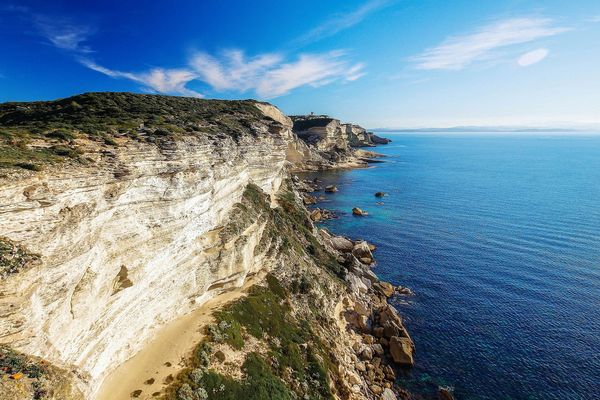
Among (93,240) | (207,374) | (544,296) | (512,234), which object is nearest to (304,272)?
(207,374)

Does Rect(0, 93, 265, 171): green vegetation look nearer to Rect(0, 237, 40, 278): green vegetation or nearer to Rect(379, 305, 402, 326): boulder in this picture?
Rect(0, 237, 40, 278): green vegetation

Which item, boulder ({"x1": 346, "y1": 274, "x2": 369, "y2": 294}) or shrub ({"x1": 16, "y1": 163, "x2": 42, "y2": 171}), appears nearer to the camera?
shrub ({"x1": 16, "y1": 163, "x2": 42, "y2": 171})

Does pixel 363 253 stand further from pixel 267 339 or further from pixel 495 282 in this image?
pixel 267 339

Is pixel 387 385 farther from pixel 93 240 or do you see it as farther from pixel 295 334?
pixel 93 240

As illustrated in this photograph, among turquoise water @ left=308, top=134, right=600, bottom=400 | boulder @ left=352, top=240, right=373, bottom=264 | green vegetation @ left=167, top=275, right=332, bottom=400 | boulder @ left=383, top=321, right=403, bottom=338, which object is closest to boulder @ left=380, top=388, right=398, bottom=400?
turquoise water @ left=308, top=134, right=600, bottom=400

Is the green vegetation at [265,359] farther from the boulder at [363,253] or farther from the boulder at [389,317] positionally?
the boulder at [363,253]

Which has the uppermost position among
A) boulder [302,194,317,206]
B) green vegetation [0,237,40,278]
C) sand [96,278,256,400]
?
green vegetation [0,237,40,278]

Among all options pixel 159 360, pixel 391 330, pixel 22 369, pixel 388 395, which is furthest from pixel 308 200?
pixel 22 369
